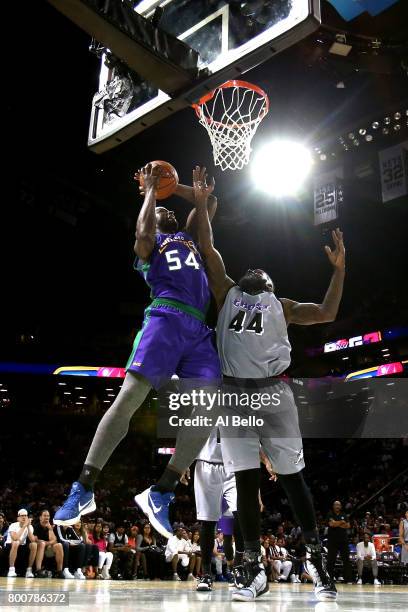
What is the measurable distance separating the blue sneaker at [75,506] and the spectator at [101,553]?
29.9 ft

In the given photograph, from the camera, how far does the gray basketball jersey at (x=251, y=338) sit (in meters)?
4.22

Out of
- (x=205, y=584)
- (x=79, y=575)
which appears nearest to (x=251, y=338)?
(x=205, y=584)

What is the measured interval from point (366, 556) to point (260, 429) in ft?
36.9

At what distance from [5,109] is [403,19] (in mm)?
9180

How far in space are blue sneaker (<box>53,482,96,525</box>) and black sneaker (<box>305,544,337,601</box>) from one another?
4.80 feet

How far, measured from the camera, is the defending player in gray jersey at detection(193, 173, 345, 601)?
3992 millimetres

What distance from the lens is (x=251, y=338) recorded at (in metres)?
4.24

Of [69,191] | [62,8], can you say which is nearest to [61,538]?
[62,8]

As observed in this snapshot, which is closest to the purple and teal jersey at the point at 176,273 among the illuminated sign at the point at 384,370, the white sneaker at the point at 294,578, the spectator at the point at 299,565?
the spectator at the point at 299,565

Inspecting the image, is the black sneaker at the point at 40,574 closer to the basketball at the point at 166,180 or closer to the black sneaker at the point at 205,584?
the black sneaker at the point at 205,584

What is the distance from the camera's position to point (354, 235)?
794 inches

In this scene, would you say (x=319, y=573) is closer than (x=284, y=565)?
Yes

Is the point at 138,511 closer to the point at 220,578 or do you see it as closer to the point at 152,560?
the point at 152,560

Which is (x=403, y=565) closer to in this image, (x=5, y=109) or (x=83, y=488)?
(x=83, y=488)
